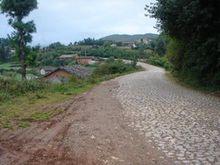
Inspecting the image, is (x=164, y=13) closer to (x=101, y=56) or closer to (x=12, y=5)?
(x=12, y=5)

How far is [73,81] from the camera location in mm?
30422

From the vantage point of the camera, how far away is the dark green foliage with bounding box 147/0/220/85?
20875mm

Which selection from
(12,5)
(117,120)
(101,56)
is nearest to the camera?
(117,120)

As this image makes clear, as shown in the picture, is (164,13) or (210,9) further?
(164,13)

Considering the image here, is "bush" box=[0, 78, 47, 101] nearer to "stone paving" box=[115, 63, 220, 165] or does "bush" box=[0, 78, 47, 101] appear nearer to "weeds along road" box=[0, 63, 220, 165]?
"stone paving" box=[115, 63, 220, 165]

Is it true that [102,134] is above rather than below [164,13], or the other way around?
below

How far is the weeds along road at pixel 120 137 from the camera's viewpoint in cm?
859

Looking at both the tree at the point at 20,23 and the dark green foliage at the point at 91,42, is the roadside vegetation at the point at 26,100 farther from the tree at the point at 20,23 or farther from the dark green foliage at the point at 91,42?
the dark green foliage at the point at 91,42

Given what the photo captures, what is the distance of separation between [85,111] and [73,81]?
16.0 m

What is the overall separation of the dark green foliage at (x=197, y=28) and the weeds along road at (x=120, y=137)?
6.28 meters

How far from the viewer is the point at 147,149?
30.9 feet

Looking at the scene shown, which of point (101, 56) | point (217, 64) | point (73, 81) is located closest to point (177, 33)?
point (217, 64)

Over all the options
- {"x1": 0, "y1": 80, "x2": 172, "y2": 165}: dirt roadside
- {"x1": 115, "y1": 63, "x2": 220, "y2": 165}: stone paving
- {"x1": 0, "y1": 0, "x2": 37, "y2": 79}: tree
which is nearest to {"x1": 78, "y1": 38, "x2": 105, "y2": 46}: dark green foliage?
{"x1": 0, "y1": 0, "x2": 37, "y2": 79}: tree

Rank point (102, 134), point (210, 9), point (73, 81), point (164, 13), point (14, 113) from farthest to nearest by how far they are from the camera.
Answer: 1. point (73, 81)
2. point (164, 13)
3. point (210, 9)
4. point (14, 113)
5. point (102, 134)
